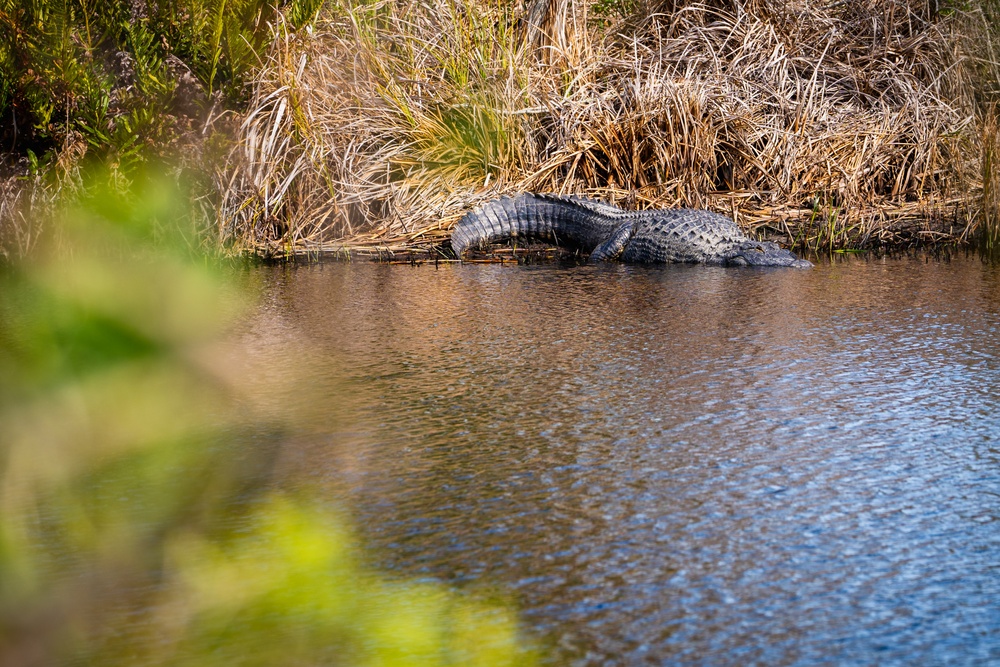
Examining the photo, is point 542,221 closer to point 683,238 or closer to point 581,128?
point 581,128

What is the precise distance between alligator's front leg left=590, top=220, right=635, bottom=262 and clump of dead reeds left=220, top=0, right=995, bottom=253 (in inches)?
34.7

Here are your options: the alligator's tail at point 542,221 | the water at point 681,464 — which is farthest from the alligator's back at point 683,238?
the water at point 681,464

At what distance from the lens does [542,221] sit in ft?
24.2

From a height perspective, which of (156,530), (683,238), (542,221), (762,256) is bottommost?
(156,530)

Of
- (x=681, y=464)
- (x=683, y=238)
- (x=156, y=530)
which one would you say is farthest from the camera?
(x=683, y=238)

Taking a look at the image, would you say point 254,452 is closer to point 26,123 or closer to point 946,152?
point 26,123

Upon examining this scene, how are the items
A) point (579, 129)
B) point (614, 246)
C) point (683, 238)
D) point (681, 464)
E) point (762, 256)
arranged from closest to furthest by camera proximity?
point (681, 464), point (762, 256), point (683, 238), point (614, 246), point (579, 129)

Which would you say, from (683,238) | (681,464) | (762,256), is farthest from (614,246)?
(681,464)

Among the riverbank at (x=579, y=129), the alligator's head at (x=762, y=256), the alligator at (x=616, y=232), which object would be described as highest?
the riverbank at (x=579, y=129)

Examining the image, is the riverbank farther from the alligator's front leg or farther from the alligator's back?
the alligator's front leg

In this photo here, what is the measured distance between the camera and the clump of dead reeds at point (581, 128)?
7.21 meters

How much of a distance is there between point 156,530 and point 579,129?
6.14m

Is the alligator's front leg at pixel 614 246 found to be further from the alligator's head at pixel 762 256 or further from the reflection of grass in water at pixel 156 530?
the reflection of grass in water at pixel 156 530

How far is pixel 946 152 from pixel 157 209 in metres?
6.79
